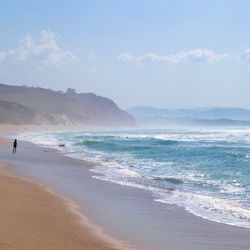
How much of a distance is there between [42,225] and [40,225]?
0.04 metres

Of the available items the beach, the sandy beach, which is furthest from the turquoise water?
the sandy beach

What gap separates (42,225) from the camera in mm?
9953

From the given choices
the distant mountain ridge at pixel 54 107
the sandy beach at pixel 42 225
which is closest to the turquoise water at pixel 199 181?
the sandy beach at pixel 42 225

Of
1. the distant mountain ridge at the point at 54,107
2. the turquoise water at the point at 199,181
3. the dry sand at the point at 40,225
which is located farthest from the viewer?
the distant mountain ridge at the point at 54,107

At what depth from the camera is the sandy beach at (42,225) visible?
856 cm

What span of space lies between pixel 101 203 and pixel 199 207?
8.69ft

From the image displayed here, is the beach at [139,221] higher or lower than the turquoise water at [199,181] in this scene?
lower

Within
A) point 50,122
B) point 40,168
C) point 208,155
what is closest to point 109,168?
point 40,168

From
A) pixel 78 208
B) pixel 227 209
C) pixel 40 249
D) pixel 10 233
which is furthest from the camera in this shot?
pixel 227 209

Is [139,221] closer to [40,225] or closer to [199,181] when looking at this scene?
[40,225]

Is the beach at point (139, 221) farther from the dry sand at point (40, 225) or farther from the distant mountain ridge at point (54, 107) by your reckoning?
the distant mountain ridge at point (54, 107)

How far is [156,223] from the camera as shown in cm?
1122

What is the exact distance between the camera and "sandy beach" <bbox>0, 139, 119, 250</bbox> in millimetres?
8562

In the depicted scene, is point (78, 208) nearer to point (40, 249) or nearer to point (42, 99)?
point (40, 249)
